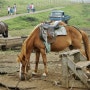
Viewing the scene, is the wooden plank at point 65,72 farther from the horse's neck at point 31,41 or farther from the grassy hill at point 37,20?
the grassy hill at point 37,20

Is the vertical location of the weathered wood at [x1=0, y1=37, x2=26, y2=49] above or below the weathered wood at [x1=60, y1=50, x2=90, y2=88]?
below

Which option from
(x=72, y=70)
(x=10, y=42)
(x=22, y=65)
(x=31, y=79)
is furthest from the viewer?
(x=10, y=42)

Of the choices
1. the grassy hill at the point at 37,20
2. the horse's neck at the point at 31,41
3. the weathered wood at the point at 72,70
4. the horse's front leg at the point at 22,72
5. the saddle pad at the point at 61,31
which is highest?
the saddle pad at the point at 61,31

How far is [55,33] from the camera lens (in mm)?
13180

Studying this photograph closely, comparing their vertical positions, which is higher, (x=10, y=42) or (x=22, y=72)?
(x=22, y=72)

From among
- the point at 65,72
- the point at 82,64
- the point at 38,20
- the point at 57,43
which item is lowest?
the point at 38,20

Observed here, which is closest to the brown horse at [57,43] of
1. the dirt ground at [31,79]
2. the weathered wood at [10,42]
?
the dirt ground at [31,79]

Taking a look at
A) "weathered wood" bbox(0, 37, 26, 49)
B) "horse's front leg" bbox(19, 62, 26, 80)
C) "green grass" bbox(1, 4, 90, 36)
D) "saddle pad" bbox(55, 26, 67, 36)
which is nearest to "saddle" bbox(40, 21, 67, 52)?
"saddle pad" bbox(55, 26, 67, 36)

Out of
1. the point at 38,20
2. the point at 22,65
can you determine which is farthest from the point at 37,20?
the point at 22,65

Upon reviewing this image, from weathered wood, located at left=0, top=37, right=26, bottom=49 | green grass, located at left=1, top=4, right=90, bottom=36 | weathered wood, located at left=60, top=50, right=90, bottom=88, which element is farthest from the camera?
green grass, located at left=1, top=4, right=90, bottom=36

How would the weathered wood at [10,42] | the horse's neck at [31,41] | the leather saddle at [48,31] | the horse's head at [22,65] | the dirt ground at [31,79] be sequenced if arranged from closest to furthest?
the dirt ground at [31,79]
the horse's head at [22,65]
the horse's neck at [31,41]
the leather saddle at [48,31]
the weathered wood at [10,42]

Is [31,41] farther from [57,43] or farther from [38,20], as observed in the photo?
[38,20]

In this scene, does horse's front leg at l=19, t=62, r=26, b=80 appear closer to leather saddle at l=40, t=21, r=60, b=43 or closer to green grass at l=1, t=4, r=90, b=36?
leather saddle at l=40, t=21, r=60, b=43

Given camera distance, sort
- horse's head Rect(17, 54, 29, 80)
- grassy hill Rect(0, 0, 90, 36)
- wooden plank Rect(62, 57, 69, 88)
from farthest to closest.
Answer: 1. grassy hill Rect(0, 0, 90, 36)
2. horse's head Rect(17, 54, 29, 80)
3. wooden plank Rect(62, 57, 69, 88)
